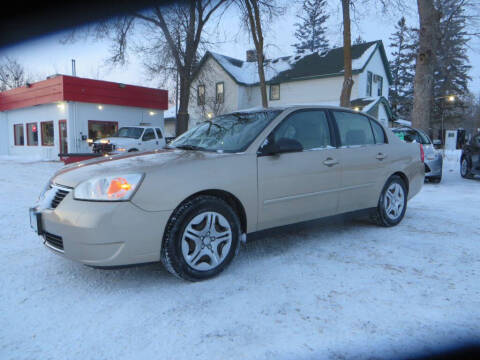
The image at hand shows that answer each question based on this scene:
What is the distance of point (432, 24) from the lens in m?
11.6

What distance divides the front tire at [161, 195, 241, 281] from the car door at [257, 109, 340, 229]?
1.29 ft

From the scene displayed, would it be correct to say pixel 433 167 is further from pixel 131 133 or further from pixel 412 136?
pixel 131 133

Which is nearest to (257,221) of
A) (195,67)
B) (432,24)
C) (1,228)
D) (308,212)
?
(308,212)

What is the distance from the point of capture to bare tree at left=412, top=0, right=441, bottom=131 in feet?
38.0

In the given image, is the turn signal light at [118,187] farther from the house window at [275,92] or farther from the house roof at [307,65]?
the house window at [275,92]

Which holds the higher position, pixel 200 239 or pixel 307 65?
pixel 307 65

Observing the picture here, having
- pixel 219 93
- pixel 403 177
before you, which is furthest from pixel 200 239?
pixel 219 93

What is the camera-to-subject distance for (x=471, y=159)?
996 cm

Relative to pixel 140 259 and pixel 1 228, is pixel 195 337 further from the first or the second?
pixel 1 228

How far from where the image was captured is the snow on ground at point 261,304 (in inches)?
79.8

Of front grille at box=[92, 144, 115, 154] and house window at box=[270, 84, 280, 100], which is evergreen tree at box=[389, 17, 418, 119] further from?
front grille at box=[92, 144, 115, 154]

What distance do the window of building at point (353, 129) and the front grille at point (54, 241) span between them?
10.1 ft

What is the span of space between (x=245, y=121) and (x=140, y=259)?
1886 millimetres

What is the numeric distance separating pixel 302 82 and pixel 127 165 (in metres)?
24.9
